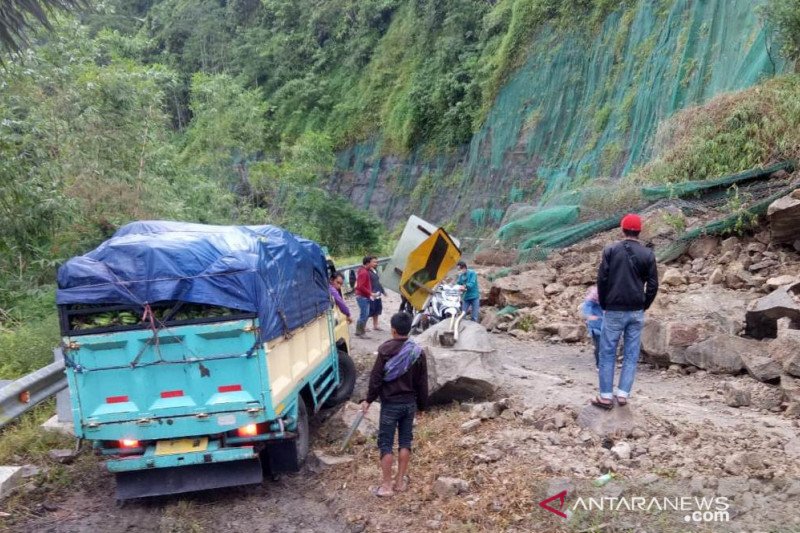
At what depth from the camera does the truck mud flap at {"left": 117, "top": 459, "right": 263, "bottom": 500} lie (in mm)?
6008

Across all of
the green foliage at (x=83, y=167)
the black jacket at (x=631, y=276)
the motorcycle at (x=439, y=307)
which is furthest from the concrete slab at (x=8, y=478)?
the motorcycle at (x=439, y=307)

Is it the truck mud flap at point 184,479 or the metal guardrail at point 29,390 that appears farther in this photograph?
the metal guardrail at point 29,390

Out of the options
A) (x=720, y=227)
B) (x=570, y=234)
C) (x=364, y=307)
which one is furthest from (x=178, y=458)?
(x=570, y=234)

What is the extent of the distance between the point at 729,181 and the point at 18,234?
12.5 meters

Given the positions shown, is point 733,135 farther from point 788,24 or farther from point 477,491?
point 477,491

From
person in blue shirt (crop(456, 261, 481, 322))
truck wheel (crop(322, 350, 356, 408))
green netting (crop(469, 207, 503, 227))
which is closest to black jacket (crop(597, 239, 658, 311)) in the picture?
truck wheel (crop(322, 350, 356, 408))

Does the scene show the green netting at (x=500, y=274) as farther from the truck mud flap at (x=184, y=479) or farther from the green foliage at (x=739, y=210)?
the truck mud flap at (x=184, y=479)

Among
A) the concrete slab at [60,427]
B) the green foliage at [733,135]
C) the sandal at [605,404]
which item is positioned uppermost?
the green foliage at [733,135]

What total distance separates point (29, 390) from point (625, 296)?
5.93m

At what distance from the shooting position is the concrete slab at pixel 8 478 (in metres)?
6.09

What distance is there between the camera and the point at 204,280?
5.91m

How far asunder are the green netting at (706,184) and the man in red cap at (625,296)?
24.1 feet

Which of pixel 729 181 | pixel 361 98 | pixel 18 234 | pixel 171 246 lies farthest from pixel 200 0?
pixel 171 246

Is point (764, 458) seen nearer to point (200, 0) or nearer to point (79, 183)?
point (79, 183)
